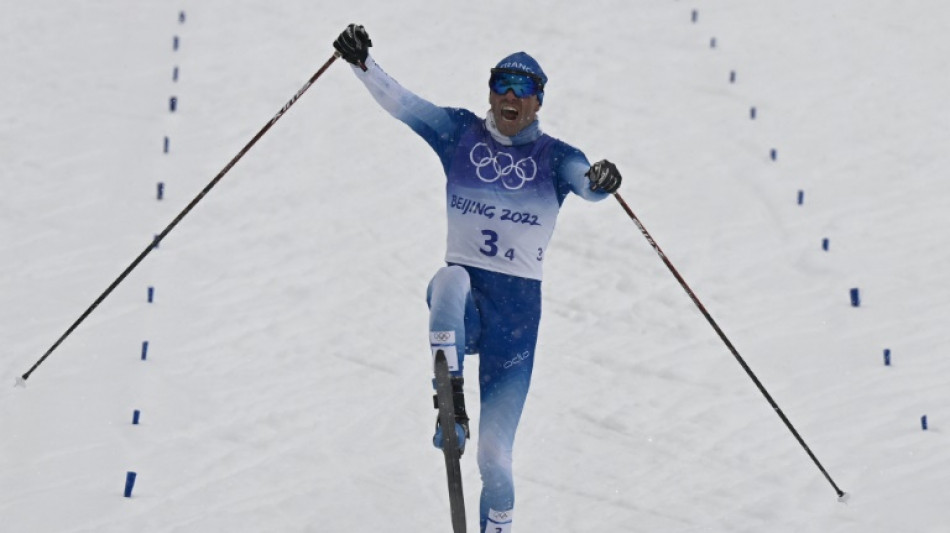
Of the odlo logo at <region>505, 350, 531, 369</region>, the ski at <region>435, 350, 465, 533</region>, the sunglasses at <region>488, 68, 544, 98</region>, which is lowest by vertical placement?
the ski at <region>435, 350, 465, 533</region>

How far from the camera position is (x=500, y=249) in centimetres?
717

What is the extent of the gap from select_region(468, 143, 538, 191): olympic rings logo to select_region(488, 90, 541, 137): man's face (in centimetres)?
12

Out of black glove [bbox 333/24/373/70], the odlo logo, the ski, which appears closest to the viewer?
the ski

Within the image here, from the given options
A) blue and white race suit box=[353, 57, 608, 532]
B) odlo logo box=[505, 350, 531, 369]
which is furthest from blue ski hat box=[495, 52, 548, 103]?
odlo logo box=[505, 350, 531, 369]

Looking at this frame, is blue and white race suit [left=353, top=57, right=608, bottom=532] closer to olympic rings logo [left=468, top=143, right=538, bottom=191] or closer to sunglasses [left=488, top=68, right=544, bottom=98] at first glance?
olympic rings logo [left=468, top=143, right=538, bottom=191]

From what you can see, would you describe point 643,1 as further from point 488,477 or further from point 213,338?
point 488,477

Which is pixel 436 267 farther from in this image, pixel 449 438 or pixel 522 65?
pixel 449 438

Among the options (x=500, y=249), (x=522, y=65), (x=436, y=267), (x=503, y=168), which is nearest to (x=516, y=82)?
(x=522, y=65)

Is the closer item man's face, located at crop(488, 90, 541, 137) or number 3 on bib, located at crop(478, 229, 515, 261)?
man's face, located at crop(488, 90, 541, 137)

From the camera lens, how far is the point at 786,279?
1284 centimetres

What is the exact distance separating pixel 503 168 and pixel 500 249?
0.39 metres

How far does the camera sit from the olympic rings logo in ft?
23.5

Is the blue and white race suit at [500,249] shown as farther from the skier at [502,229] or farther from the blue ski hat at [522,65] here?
the blue ski hat at [522,65]

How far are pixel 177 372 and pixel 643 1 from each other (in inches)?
427
